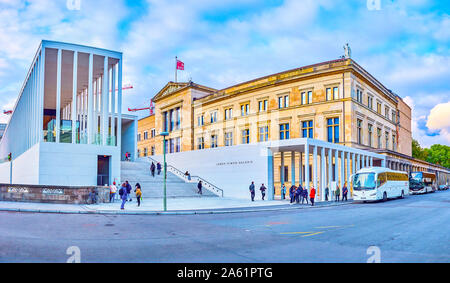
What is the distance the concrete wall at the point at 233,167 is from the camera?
3638 cm

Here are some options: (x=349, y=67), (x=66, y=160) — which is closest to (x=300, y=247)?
(x=66, y=160)

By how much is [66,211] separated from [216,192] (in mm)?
22147

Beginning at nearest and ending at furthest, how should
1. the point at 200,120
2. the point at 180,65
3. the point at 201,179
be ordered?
the point at 201,179
the point at 200,120
the point at 180,65

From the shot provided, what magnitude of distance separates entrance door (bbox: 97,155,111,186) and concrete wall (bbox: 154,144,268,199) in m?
12.2

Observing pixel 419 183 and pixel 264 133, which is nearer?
pixel 419 183

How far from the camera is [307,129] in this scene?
51656 mm

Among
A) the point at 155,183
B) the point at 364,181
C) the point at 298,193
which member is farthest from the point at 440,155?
the point at 155,183

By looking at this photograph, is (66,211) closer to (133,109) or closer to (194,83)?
(194,83)

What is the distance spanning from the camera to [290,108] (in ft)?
174

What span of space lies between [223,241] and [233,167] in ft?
91.5

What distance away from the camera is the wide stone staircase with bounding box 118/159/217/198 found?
3538 cm

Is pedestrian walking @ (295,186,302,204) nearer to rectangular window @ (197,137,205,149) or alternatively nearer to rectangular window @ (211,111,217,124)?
rectangular window @ (211,111,217,124)

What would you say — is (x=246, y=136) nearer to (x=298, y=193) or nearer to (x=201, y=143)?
(x=201, y=143)

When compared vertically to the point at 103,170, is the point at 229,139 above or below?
above
